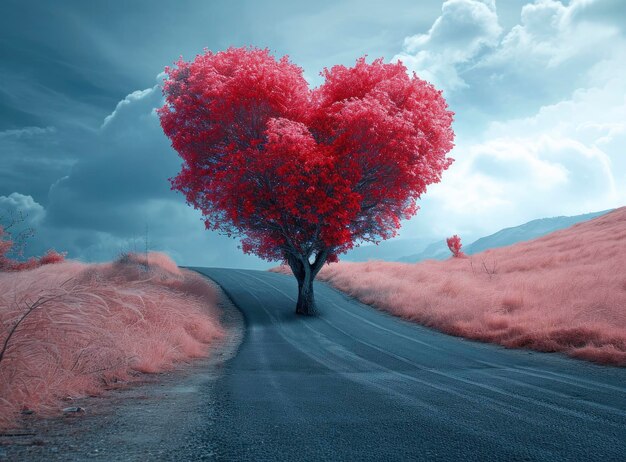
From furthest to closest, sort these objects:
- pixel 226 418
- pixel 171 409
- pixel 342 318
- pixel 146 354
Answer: pixel 342 318, pixel 146 354, pixel 171 409, pixel 226 418

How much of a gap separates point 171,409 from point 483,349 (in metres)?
8.42

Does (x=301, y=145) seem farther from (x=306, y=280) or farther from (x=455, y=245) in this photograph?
(x=455, y=245)

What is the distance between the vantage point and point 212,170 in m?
18.4

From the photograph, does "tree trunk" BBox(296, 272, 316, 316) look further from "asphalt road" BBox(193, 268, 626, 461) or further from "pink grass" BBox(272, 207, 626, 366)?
"asphalt road" BBox(193, 268, 626, 461)

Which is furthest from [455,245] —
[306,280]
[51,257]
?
[51,257]

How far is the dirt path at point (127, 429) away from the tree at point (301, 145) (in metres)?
10.6

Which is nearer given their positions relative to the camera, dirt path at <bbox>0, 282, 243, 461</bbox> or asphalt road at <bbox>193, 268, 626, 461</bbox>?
dirt path at <bbox>0, 282, 243, 461</bbox>

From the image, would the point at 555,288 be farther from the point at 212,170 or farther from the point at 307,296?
the point at 212,170

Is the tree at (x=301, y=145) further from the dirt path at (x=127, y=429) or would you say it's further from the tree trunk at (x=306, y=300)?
the dirt path at (x=127, y=429)

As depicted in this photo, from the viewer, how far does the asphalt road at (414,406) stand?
3635 millimetres

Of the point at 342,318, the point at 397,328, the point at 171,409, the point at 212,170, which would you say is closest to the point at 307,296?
the point at 342,318

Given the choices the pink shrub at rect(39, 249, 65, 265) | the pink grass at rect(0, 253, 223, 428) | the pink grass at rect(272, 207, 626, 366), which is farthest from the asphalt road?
the pink shrub at rect(39, 249, 65, 265)

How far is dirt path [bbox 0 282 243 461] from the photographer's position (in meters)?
3.47

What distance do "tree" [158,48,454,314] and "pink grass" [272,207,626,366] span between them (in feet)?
13.5
